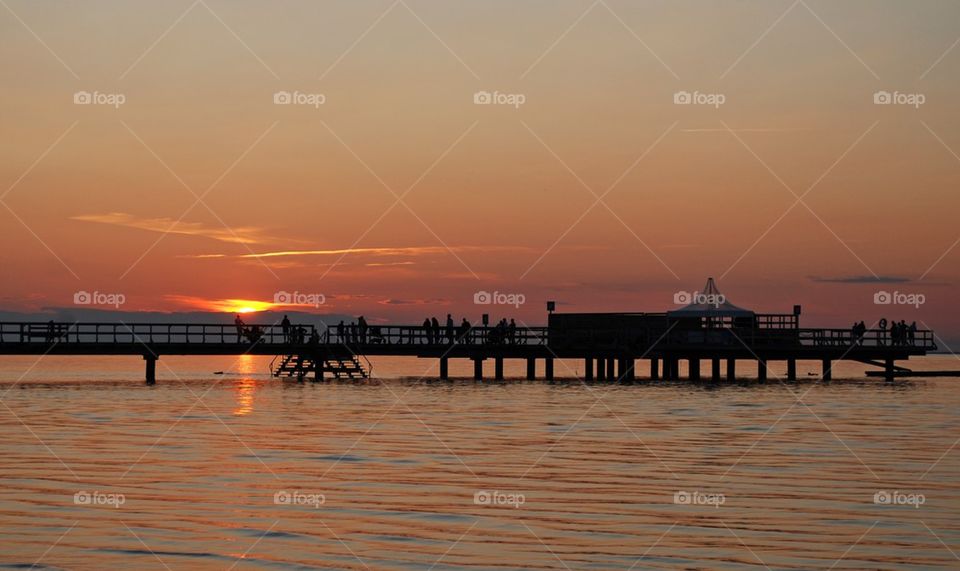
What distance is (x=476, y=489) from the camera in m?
23.3

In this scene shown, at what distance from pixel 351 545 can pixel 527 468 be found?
9165 mm

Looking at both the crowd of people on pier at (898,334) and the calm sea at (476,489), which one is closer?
the calm sea at (476,489)

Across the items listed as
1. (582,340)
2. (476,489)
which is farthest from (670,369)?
(476,489)

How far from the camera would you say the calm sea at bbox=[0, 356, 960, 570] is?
17.4 meters

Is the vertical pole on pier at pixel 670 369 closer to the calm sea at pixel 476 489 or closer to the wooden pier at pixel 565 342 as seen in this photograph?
the wooden pier at pixel 565 342

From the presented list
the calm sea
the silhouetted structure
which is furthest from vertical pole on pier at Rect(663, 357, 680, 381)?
the calm sea

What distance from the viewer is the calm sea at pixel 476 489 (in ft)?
57.1

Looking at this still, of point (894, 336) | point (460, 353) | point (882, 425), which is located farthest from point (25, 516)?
point (894, 336)

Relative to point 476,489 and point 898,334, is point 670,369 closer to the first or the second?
point 898,334

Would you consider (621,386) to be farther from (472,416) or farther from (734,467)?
(734,467)

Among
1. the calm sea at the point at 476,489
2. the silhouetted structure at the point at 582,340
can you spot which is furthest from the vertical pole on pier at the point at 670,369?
the calm sea at the point at 476,489

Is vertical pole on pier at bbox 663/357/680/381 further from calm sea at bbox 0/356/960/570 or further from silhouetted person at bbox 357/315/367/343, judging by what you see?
calm sea at bbox 0/356/960/570

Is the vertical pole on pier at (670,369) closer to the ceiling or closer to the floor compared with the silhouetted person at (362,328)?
closer to the floor

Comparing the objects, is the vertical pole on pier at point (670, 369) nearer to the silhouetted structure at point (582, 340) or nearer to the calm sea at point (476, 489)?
the silhouetted structure at point (582, 340)
